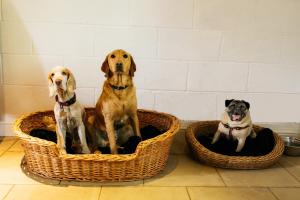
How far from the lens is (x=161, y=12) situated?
7.06 feet

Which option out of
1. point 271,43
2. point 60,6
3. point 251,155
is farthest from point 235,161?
point 60,6

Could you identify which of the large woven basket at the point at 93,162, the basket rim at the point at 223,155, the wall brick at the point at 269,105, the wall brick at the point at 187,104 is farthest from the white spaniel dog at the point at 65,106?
the wall brick at the point at 269,105

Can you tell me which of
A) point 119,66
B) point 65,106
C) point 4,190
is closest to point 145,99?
point 119,66

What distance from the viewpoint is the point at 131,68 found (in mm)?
1716

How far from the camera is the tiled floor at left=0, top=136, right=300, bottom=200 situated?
148cm

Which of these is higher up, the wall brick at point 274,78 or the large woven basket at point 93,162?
the wall brick at point 274,78

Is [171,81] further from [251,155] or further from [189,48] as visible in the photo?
[251,155]

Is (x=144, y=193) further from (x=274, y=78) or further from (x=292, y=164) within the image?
(x=274, y=78)

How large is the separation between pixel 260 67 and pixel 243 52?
0.61 ft

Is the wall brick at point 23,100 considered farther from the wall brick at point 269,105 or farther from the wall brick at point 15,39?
the wall brick at point 269,105

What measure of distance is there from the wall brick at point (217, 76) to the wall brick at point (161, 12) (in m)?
0.36

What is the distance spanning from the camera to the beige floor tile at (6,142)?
204cm

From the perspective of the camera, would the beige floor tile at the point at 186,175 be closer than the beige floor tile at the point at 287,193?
No

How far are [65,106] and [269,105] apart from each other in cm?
161
